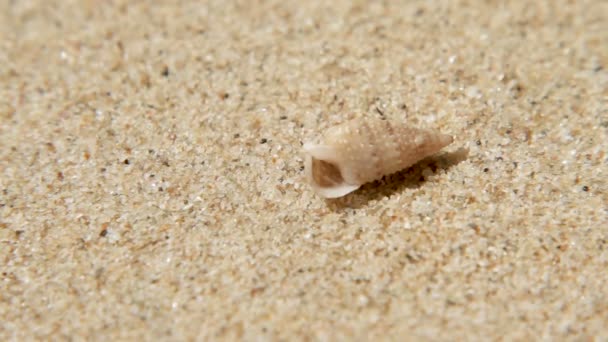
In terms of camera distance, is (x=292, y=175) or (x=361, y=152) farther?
(x=292, y=175)

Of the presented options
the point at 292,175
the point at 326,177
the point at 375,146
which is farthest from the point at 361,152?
the point at 292,175

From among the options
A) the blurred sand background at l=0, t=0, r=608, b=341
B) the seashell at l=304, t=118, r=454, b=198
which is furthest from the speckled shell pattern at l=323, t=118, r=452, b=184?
the blurred sand background at l=0, t=0, r=608, b=341

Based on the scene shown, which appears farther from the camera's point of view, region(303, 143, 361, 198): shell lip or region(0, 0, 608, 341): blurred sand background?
region(303, 143, 361, 198): shell lip

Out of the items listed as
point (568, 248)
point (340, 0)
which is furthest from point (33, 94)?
point (568, 248)

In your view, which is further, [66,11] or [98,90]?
[66,11]

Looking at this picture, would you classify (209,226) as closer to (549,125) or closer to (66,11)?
(549,125)

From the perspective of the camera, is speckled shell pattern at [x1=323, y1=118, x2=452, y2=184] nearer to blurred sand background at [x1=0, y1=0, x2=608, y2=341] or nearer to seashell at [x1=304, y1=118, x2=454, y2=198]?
seashell at [x1=304, y1=118, x2=454, y2=198]

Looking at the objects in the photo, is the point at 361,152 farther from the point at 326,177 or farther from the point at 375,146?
the point at 326,177
